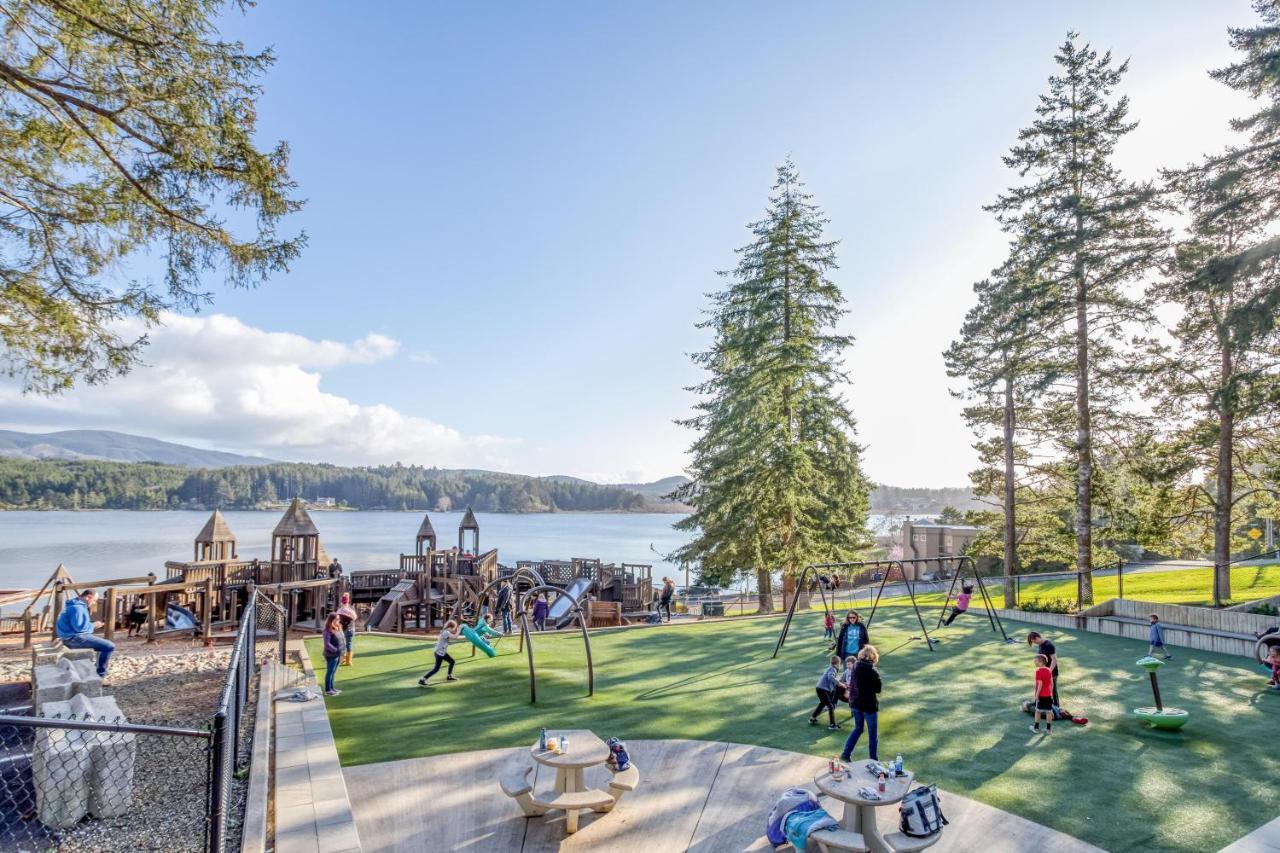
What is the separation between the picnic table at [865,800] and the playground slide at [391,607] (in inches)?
869

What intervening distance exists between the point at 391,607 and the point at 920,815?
75.4ft

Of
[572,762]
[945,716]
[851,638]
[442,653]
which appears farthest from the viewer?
[442,653]

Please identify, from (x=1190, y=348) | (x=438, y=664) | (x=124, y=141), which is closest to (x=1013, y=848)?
(x=438, y=664)

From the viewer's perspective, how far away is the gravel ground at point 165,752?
6938 mm

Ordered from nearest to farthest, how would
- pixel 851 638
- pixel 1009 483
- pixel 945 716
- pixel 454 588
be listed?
pixel 945 716, pixel 851 638, pixel 1009 483, pixel 454 588

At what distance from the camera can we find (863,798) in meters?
6.22

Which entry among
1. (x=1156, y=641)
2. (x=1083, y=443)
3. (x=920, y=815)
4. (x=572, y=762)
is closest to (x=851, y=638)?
(x=920, y=815)

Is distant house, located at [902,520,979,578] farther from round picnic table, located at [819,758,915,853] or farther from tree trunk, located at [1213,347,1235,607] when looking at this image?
round picnic table, located at [819,758,915,853]

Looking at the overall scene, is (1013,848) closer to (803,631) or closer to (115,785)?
(115,785)

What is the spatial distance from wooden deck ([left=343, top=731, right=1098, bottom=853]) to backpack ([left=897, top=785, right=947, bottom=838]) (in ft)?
1.90

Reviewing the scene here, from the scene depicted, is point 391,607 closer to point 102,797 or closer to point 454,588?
point 454,588

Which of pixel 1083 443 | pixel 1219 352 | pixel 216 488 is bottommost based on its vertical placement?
pixel 216 488

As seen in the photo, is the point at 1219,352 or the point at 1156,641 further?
the point at 1219,352

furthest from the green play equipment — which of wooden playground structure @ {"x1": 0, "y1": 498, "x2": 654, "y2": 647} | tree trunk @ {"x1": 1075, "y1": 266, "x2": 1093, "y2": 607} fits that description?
wooden playground structure @ {"x1": 0, "y1": 498, "x2": 654, "y2": 647}
